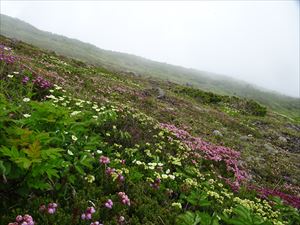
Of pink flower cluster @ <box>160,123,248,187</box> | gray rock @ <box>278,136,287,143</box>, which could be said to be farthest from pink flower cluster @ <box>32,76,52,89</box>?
gray rock @ <box>278,136,287,143</box>

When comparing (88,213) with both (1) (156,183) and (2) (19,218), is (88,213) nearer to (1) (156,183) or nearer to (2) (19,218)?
(2) (19,218)

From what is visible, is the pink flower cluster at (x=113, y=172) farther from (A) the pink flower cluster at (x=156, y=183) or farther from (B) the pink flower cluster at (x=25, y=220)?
(B) the pink flower cluster at (x=25, y=220)

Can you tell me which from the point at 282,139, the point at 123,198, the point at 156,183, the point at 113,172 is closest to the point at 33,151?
the point at 123,198

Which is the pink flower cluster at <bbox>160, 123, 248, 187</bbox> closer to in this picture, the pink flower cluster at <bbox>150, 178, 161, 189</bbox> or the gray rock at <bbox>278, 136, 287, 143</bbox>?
the pink flower cluster at <bbox>150, 178, 161, 189</bbox>

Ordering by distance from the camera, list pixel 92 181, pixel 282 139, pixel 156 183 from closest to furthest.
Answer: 1. pixel 92 181
2. pixel 156 183
3. pixel 282 139

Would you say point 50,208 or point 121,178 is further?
point 121,178

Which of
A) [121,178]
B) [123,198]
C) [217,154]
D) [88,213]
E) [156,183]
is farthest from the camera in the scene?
[217,154]

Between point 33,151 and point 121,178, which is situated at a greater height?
point 33,151

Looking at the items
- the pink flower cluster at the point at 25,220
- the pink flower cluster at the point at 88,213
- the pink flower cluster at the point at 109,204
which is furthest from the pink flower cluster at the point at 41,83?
the pink flower cluster at the point at 25,220

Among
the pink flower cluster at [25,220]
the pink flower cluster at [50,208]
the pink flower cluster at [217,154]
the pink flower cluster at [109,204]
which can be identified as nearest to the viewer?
the pink flower cluster at [25,220]

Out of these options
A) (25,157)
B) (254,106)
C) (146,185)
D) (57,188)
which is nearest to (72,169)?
(57,188)

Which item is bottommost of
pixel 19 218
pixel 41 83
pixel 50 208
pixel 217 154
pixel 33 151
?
pixel 217 154

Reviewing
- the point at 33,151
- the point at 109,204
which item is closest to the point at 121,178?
the point at 109,204

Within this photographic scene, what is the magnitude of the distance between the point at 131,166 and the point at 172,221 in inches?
89.9
